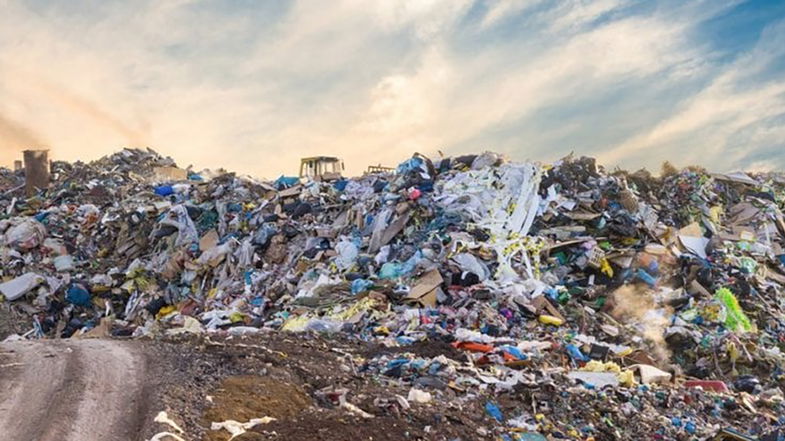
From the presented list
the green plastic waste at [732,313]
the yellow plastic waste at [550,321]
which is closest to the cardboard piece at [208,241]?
the yellow plastic waste at [550,321]

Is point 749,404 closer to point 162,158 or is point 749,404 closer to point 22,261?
point 22,261

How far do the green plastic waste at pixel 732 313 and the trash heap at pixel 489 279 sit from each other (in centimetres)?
4

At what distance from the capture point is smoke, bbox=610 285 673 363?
8.05 metres

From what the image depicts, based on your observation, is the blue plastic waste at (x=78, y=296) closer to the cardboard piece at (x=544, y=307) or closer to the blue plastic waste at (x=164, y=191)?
the blue plastic waste at (x=164, y=191)

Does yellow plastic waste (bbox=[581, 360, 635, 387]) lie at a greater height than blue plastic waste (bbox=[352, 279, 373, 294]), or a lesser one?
lesser

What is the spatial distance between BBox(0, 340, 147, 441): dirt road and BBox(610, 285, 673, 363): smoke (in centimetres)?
643

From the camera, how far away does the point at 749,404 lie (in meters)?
5.88

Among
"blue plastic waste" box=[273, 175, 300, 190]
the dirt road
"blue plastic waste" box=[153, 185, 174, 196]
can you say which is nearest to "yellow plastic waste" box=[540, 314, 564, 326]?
the dirt road

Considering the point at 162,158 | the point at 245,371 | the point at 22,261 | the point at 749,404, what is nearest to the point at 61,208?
the point at 22,261

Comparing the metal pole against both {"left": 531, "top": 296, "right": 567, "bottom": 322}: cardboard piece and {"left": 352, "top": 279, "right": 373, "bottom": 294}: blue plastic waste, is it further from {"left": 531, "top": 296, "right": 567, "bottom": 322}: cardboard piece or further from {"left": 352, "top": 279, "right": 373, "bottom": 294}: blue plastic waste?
{"left": 531, "top": 296, "right": 567, "bottom": 322}: cardboard piece

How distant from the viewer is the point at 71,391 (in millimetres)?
4977

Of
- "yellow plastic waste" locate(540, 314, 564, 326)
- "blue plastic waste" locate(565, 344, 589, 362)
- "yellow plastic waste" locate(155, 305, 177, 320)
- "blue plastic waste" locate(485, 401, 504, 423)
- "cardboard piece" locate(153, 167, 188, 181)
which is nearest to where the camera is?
"blue plastic waste" locate(485, 401, 504, 423)

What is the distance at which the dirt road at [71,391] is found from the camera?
4.29 m

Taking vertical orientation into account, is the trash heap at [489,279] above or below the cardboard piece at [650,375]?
above
